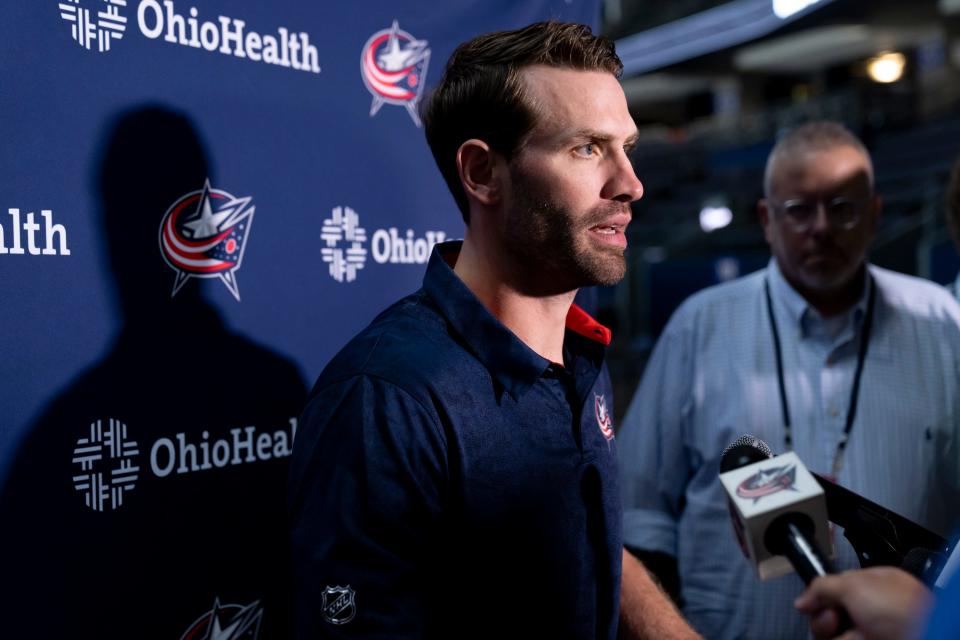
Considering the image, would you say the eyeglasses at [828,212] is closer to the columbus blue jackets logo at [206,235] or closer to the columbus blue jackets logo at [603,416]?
the columbus blue jackets logo at [603,416]

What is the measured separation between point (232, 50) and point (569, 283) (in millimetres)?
713

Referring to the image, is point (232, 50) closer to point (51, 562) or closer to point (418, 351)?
point (418, 351)

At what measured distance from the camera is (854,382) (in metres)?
2.04

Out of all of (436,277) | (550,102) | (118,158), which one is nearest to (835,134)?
(550,102)

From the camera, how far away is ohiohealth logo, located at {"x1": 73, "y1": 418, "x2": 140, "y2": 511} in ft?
4.21

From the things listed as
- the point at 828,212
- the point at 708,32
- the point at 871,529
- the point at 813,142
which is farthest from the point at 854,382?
A: the point at 708,32

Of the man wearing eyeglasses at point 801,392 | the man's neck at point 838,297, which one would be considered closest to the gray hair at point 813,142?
the man wearing eyeglasses at point 801,392

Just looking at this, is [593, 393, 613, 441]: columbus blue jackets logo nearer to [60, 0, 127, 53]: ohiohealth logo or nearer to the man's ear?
the man's ear

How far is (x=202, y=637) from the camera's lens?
56.9 inches

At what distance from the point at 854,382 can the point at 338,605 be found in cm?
146

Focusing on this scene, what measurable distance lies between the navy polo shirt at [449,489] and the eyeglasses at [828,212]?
0.99 metres

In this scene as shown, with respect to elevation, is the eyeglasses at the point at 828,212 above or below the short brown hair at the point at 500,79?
below

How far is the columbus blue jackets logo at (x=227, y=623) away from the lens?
144 cm

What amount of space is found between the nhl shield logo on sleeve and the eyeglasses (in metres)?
1.51
